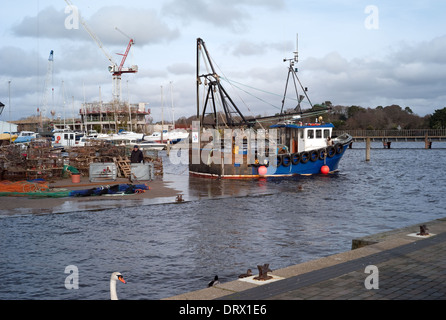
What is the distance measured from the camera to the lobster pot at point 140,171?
27.9 metres

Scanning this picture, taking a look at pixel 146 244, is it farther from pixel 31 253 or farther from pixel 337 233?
pixel 337 233

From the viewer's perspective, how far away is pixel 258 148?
3559 cm

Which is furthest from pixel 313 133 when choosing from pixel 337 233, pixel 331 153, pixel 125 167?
pixel 337 233

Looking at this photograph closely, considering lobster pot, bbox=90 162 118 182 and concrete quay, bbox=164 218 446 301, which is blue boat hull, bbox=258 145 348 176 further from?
concrete quay, bbox=164 218 446 301

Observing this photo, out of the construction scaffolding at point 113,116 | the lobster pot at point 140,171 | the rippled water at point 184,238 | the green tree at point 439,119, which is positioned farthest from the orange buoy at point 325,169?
the green tree at point 439,119

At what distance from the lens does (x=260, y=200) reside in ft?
75.3

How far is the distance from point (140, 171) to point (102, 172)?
2.33 metres

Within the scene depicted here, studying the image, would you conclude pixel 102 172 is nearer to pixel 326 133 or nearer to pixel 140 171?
pixel 140 171

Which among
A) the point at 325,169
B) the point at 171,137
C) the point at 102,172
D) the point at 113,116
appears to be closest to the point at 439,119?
the point at 171,137

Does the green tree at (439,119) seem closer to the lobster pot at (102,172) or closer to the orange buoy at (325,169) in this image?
the orange buoy at (325,169)

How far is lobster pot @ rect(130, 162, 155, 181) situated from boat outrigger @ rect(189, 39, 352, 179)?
6325 millimetres

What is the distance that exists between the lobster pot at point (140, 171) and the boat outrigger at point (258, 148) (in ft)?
20.8

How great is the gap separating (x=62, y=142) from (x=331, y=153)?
44.0m

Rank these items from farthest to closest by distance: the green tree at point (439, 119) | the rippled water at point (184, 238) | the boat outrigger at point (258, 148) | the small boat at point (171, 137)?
the green tree at point (439, 119) < the small boat at point (171, 137) < the boat outrigger at point (258, 148) < the rippled water at point (184, 238)
